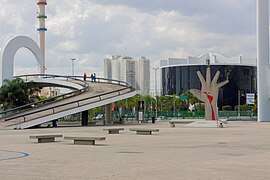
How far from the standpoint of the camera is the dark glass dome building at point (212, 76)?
13562 cm

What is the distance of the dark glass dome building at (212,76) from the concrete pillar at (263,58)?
69.8 meters

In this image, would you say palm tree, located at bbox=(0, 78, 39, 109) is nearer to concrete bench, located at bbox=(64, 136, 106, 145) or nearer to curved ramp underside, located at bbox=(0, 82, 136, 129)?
curved ramp underside, located at bbox=(0, 82, 136, 129)

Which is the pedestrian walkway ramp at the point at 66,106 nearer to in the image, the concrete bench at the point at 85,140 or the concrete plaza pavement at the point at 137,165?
the concrete bench at the point at 85,140

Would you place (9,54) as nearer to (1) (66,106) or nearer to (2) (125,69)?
(1) (66,106)

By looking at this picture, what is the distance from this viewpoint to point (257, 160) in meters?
13.5

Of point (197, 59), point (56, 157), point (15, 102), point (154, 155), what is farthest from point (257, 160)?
point (197, 59)

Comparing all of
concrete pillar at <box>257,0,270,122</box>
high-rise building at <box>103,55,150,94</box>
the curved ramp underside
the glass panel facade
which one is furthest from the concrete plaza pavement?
high-rise building at <box>103,55,150,94</box>

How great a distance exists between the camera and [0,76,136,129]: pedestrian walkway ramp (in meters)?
39.5

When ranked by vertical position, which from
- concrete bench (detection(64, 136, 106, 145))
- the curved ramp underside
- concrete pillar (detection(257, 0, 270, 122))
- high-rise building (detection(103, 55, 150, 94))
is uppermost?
high-rise building (detection(103, 55, 150, 94))

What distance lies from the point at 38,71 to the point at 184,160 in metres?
53.0

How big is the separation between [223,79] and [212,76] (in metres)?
3.97

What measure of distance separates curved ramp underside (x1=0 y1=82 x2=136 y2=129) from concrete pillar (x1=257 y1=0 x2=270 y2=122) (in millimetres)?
21726

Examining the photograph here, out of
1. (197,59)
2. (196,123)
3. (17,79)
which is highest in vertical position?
(197,59)

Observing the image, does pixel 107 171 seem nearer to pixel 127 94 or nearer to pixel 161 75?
pixel 127 94
